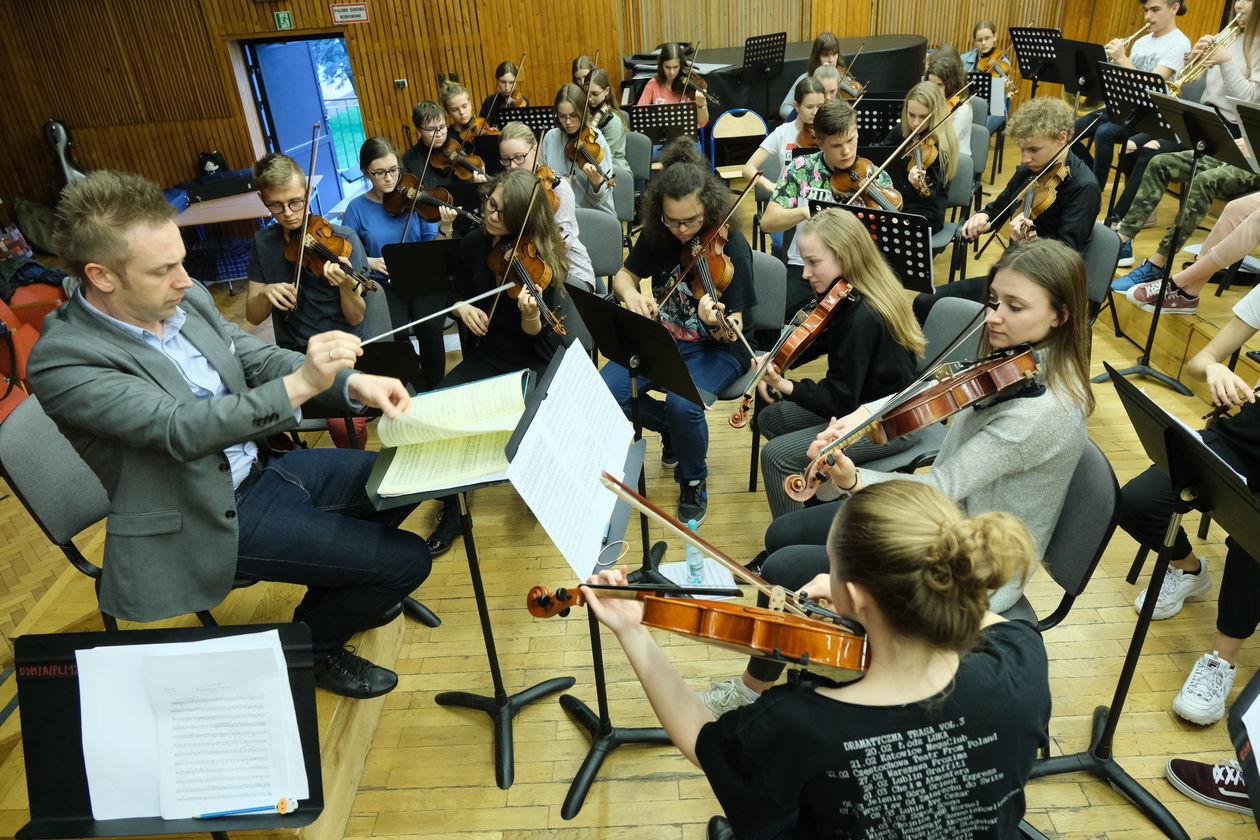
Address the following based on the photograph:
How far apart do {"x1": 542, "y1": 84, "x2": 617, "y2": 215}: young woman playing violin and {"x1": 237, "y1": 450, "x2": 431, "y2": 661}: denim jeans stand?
11.1ft

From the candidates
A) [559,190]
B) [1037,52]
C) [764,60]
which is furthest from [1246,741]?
[764,60]

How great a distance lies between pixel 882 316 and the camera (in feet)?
9.29

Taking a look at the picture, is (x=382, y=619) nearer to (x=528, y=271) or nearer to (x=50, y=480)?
(x=50, y=480)

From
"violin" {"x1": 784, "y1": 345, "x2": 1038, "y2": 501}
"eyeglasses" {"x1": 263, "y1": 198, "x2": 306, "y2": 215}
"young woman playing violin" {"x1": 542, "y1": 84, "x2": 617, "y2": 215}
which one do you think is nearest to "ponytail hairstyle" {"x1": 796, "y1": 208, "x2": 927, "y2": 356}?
"violin" {"x1": 784, "y1": 345, "x2": 1038, "y2": 501}

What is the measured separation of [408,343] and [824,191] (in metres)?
2.43

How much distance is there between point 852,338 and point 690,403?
0.82 metres

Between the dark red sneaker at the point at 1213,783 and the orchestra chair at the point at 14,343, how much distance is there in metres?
5.29

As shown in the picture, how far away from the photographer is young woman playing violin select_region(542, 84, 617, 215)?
18.1 feet

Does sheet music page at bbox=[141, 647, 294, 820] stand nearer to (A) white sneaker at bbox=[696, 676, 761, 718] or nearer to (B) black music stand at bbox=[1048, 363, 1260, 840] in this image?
(A) white sneaker at bbox=[696, 676, 761, 718]

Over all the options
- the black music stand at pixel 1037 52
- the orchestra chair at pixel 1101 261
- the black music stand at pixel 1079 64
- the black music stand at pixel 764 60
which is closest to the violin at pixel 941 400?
the orchestra chair at pixel 1101 261

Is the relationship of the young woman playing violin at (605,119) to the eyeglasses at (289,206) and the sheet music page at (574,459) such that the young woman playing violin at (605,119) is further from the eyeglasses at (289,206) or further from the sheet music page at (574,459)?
the sheet music page at (574,459)

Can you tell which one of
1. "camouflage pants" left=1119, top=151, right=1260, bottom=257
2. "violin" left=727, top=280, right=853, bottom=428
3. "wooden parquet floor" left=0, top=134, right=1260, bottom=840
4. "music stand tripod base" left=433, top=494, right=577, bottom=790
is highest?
"violin" left=727, top=280, right=853, bottom=428

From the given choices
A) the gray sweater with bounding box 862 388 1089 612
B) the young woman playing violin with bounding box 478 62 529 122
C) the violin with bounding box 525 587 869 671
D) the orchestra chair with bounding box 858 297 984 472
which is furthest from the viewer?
the young woman playing violin with bounding box 478 62 529 122

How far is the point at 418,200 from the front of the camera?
4879 mm
